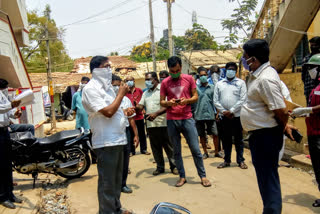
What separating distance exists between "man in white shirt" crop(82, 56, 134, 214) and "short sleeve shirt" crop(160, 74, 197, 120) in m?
1.37

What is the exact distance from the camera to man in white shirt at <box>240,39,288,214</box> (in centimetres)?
252

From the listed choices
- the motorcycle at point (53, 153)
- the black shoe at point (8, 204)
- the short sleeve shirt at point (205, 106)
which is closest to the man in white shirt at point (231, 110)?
the short sleeve shirt at point (205, 106)

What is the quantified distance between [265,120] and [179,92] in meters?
1.99

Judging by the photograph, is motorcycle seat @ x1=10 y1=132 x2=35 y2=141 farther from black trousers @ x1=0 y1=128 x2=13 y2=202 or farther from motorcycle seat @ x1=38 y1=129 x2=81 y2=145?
black trousers @ x1=0 y1=128 x2=13 y2=202

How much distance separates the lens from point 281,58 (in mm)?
8141

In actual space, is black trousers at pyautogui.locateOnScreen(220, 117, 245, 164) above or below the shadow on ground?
above

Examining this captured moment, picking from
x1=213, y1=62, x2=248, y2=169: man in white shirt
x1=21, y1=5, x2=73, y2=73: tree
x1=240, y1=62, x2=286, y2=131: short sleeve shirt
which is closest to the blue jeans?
x1=213, y1=62, x2=248, y2=169: man in white shirt

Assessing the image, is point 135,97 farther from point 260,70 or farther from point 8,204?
point 260,70

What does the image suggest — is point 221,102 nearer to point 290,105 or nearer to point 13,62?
point 290,105

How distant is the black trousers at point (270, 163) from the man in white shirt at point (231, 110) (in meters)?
2.58

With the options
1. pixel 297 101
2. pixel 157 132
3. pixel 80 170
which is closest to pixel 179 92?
pixel 157 132

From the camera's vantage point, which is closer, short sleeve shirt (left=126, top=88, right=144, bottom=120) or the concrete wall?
the concrete wall

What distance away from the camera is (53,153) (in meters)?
5.24

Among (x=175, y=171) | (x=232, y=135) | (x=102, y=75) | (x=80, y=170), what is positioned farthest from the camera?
(x=80, y=170)
